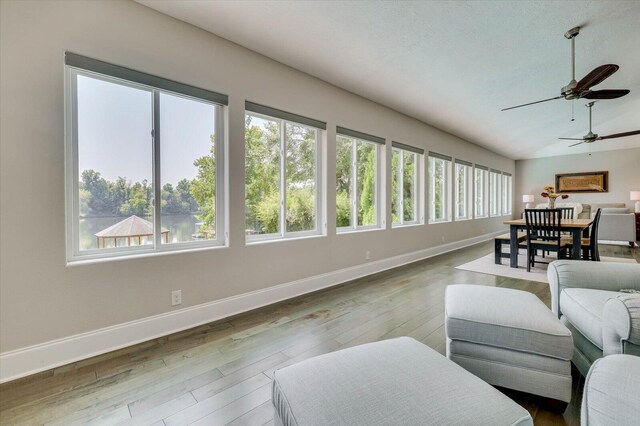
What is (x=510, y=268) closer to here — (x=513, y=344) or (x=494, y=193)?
(x=513, y=344)

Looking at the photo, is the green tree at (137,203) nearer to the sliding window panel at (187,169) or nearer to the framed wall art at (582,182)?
the sliding window panel at (187,169)

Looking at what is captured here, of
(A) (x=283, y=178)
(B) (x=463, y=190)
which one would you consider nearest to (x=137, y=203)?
(A) (x=283, y=178)

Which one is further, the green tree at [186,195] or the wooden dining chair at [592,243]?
the wooden dining chair at [592,243]

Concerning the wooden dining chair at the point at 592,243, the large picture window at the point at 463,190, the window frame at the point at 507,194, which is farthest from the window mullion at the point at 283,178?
the window frame at the point at 507,194

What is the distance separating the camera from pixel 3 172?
182 centimetres

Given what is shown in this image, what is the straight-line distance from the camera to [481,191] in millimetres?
8414

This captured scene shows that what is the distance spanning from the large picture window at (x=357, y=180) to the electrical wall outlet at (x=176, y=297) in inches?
87.5

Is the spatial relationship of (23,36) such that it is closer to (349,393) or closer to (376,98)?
(349,393)

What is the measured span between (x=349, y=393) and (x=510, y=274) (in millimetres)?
4319

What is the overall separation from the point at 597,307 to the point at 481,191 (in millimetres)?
7573

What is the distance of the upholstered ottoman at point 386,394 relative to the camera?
85 centimetres

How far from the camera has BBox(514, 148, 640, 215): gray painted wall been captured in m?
8.59

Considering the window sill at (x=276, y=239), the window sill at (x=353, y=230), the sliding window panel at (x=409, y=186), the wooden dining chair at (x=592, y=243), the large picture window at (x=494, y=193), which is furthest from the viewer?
the large picture window at (x=494, y=193)

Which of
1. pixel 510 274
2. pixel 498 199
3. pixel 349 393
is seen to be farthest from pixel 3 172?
pixel 498 199
